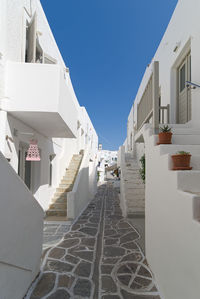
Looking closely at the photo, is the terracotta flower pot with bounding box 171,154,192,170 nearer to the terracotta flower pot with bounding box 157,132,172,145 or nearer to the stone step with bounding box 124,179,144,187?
the terracotta flower pot with bounding box 157,132,172,145

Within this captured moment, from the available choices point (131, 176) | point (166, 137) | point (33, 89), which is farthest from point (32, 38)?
point (131, 176)

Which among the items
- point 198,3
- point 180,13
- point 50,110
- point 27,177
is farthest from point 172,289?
point 180,13

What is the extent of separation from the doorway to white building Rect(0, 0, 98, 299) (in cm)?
410

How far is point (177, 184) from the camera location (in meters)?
2.50

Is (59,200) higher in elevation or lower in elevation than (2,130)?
lower

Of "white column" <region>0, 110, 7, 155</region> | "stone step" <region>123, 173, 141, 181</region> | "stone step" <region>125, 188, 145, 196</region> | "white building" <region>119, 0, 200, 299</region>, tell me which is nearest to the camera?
"white building" <region>119, 0, 200, 299</region>

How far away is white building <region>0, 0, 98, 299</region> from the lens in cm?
239

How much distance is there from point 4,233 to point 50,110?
3394 mm

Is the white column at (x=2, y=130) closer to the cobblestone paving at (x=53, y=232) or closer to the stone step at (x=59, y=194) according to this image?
the cobblestone paving at (x=53, y=232)

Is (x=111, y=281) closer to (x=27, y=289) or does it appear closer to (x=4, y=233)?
(x=27, y=289)

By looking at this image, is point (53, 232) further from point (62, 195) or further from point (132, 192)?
point (132, 192)

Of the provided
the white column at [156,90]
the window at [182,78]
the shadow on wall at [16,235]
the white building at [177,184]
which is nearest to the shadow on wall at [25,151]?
the shadow on wall at [16,235]

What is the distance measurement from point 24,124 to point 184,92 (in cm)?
570

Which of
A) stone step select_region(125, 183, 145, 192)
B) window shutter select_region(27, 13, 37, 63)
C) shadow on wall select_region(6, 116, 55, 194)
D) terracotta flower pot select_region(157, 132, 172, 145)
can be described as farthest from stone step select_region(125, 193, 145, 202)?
window shutter select_region(27, 13, 37, 63)
